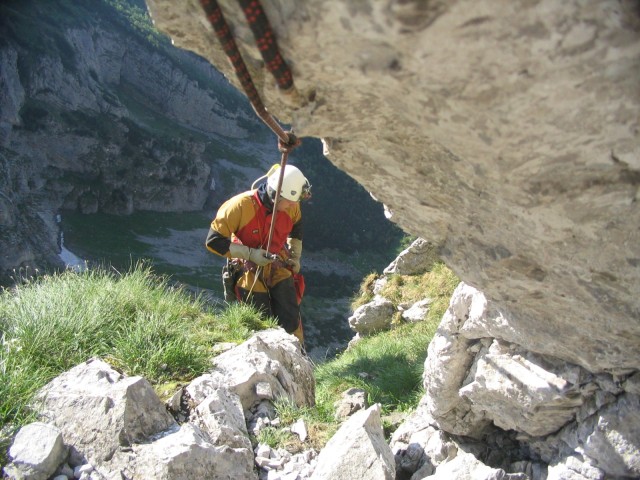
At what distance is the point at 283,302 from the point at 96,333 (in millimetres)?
3025

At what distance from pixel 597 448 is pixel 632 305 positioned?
3.71 ft

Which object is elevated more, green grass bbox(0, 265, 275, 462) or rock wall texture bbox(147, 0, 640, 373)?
rock wall texture bbox(147, 0, 640, 373)

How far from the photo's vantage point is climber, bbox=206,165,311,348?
6324 millimetres

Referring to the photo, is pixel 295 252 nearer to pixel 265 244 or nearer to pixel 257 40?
pixel 265 244

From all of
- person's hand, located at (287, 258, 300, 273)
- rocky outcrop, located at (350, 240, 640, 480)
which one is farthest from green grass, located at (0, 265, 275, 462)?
rocky outcrop, located at (350, 240, 640, 480)

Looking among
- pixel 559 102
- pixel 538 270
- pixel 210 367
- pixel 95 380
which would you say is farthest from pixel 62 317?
pixel 559 102

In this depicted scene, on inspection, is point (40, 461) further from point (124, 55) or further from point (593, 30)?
point (124, 55)

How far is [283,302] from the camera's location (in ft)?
22.5

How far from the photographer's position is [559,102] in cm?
172

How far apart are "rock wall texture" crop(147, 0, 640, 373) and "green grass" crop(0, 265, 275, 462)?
2.62 metres

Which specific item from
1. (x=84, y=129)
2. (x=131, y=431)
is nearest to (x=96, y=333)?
(x=131, y=431)

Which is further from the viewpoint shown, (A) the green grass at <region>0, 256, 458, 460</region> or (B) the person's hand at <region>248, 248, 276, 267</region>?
(B) the person's hand at <region>248, 248, 276, 267</region>

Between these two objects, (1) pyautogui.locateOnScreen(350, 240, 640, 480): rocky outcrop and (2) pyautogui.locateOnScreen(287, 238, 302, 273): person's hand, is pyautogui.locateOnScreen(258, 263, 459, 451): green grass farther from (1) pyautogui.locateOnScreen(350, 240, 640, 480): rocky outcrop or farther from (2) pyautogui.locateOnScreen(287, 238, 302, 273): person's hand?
(2) pyautogui.locateOnScreen(287, 238, 302, 273): person's hand

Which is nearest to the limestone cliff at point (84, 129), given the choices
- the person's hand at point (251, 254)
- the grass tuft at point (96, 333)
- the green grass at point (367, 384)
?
the person's hand at point (251, 254)
